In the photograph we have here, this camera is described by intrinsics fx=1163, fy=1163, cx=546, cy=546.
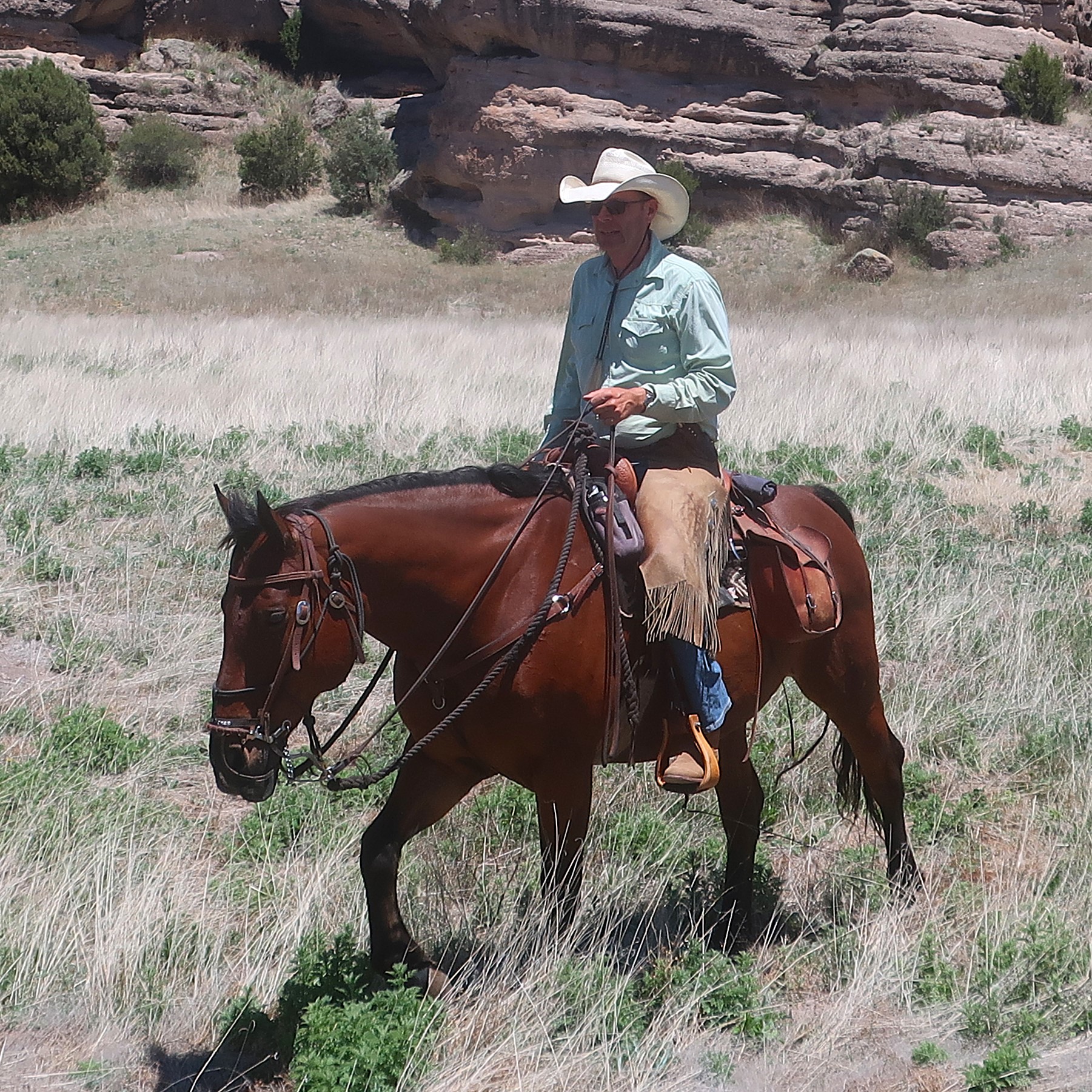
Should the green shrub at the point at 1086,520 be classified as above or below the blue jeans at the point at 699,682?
below

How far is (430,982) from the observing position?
3605 mm

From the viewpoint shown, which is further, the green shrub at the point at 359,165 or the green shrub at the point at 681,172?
the green shrub at the point at 359,165

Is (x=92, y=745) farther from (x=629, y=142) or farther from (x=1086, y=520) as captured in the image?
(x=629, y=142)

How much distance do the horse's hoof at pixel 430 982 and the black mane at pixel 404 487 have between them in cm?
146

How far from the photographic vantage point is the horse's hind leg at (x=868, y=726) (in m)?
4.55

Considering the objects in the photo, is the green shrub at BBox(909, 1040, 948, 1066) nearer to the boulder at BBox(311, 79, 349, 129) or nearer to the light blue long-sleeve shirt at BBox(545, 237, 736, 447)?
the light blue long-sleeve shirt at BBox(545, 237, 736, 447)

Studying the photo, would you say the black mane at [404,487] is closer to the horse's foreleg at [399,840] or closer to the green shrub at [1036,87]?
the horse's foreleg at [399,840]

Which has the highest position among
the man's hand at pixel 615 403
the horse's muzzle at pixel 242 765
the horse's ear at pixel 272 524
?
the man's hand at pixel 615 403

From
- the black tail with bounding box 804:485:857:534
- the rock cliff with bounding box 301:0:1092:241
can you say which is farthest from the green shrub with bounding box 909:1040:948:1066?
the rock cliff with bounding box 301:0:1092:241

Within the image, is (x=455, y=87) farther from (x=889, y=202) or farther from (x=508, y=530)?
(x=508, y=530)

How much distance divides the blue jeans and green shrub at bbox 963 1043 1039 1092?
49.5 inches

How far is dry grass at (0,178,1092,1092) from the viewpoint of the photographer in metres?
3.63

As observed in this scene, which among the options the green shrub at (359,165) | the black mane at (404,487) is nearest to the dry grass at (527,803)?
the black mane at (404,487)

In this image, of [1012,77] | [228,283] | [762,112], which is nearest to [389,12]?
[762,112]
